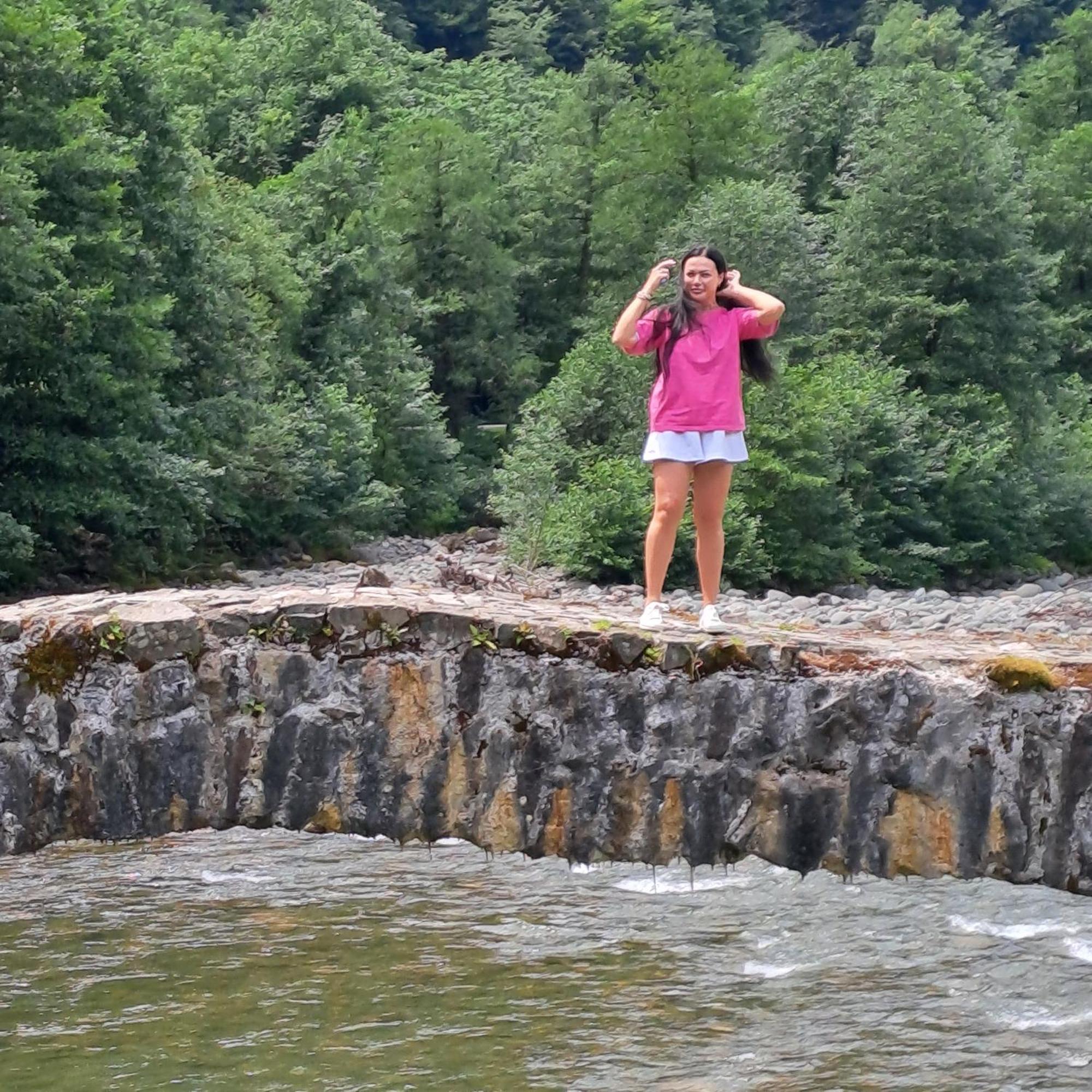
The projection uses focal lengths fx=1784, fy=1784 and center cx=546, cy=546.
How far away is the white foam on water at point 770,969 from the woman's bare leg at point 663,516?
2.74m

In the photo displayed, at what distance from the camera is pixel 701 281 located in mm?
7766

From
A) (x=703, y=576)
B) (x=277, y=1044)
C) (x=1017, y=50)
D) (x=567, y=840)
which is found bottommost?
(x=277, y=1044)

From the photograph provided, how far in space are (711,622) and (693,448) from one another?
90 cm

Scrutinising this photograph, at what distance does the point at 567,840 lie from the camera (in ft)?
22.2

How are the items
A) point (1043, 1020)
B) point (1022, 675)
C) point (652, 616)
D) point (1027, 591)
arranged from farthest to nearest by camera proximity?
point (1027, 591) → point (1043, 1020) → point (652, 616) → point (1022, 675)

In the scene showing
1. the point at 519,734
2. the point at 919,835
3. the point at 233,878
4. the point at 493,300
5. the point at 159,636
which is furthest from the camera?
the point at 493,300

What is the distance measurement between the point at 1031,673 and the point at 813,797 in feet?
2.95

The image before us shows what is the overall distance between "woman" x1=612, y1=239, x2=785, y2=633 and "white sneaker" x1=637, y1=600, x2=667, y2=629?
0.17ft

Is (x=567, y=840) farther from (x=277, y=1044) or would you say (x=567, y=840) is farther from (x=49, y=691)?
(x=277, y=1044)

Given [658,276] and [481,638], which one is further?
[658,276]

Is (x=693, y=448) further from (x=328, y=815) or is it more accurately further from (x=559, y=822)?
(x=328, y=815)

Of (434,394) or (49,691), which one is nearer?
(49,691)

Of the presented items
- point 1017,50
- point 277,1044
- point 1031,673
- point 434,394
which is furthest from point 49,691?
point 1017,50

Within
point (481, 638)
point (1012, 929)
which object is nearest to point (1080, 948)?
point (1012, 929)
